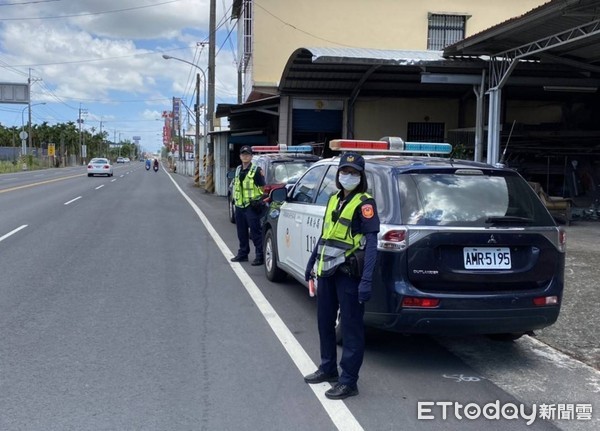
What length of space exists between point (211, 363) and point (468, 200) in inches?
99.5

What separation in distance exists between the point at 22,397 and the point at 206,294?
333 centimetres

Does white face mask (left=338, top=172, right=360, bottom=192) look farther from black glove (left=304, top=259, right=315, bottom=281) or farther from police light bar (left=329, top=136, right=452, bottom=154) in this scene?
police light bar (left=329, top=136, right=452, bottom=154)

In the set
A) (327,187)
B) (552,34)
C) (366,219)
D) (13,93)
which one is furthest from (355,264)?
(13,93)

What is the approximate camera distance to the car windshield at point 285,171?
11781 millimetres

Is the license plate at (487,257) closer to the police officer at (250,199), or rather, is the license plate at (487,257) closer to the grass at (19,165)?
the police officer at (250,199)

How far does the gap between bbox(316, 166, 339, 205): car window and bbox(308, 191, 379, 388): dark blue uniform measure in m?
1.82

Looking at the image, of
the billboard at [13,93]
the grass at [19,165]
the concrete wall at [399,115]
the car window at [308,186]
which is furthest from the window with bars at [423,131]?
the grass at [19,165]

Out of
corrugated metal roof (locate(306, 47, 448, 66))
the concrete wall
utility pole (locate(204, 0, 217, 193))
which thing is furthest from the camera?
utility pole (locate(204, 0, 217, 193))

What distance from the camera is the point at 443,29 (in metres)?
26.5

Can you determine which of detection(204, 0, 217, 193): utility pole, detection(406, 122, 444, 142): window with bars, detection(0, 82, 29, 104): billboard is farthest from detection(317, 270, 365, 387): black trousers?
detection(0, 82, 29, 104): billboard

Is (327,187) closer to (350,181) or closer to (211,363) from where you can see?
(350,181)

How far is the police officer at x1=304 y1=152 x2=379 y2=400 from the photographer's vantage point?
14.1 ft

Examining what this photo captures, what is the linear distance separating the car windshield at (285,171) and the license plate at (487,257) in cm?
708

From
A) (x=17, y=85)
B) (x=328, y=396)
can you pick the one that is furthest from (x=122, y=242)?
(x=17, y=85)
